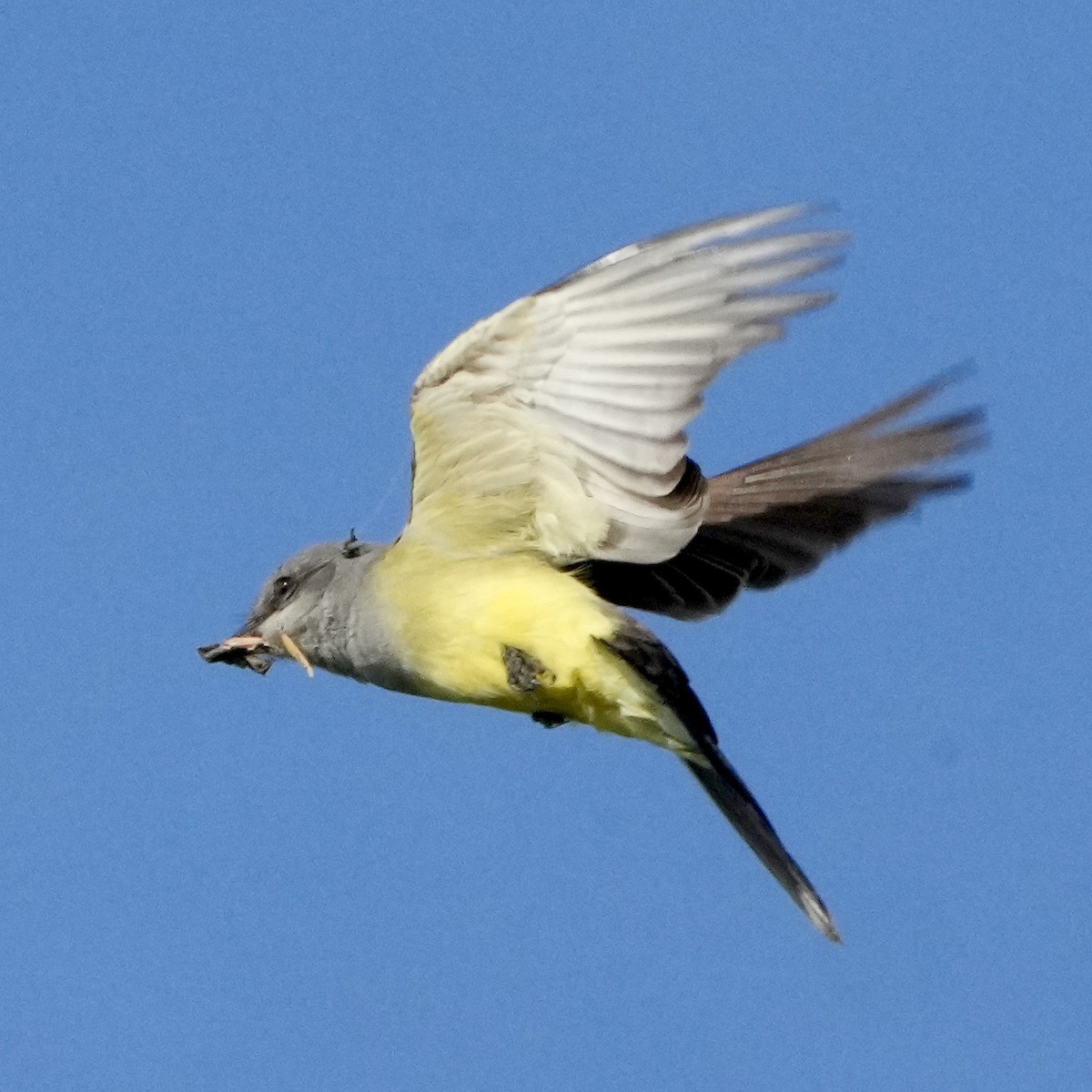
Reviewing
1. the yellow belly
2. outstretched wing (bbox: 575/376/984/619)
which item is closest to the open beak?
the yellow belly

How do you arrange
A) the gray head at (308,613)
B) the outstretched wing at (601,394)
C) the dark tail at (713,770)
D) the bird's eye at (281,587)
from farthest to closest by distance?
the bird's eye at (281,587) → the gray head at (308,613) → the dark tail at (713,770) → the outstretched wing at (601,394)

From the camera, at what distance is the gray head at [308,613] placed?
24.6 ft

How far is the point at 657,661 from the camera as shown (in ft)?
22.3

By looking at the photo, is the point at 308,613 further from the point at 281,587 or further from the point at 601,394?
the point at 601,394

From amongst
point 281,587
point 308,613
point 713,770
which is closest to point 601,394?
point 713,770

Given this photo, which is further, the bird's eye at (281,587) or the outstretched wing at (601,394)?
the bird's eye at (281,587)

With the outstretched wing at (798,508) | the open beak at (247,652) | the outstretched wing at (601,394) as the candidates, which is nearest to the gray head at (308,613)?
the open beak at (247,652)

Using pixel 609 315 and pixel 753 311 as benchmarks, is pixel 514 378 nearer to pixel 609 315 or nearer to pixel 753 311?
pixel 609 315

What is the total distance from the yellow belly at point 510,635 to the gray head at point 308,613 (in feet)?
0.79

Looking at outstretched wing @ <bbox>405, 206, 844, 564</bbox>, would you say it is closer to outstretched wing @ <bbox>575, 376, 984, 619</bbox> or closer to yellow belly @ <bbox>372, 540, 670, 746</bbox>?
yellow belly @ <bbox>372, 540, 670, 746</bbox>

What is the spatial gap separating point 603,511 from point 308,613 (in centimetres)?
149

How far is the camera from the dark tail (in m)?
6.80

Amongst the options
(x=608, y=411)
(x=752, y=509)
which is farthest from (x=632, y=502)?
(x=752, y=509)

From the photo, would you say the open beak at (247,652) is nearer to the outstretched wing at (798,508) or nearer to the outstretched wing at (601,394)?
the outstretched wing at (601,394)
